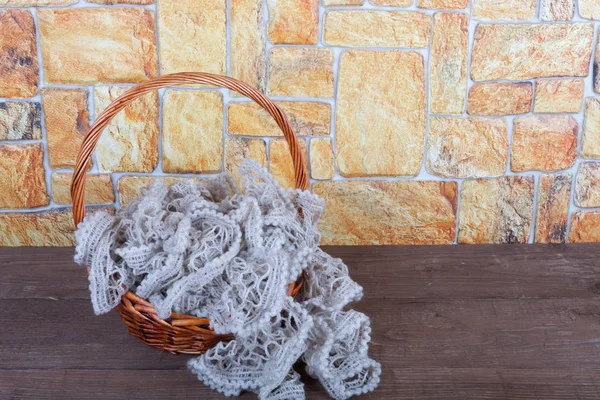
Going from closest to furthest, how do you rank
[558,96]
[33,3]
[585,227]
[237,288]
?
[237,288]
[33,3]
[558,96]
[585,227]

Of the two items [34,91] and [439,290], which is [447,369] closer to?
[439,290]

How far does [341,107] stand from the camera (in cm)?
137

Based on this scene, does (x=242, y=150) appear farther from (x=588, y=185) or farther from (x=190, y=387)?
(x=588, y=185)

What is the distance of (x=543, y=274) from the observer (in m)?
1.29

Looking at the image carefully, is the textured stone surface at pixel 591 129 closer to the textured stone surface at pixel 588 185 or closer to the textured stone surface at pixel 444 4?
the textured stone surface at pixel 588 185

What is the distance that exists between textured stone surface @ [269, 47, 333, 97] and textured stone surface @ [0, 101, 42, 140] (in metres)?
→ 0.53

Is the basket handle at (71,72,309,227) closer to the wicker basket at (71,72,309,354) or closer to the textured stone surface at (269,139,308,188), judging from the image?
the wicker basket at (71,72,309,354)

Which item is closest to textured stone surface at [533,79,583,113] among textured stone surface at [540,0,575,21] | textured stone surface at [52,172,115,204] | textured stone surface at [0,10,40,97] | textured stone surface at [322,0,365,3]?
textured stone surface at [540,0,575,21]

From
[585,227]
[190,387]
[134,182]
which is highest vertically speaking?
[134,182]

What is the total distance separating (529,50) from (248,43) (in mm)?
628

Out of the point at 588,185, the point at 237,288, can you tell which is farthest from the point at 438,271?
the point at 237,288

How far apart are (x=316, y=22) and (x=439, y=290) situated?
63cm

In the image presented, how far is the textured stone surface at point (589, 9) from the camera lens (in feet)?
4.37

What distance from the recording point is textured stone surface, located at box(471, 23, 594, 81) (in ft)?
4.40
